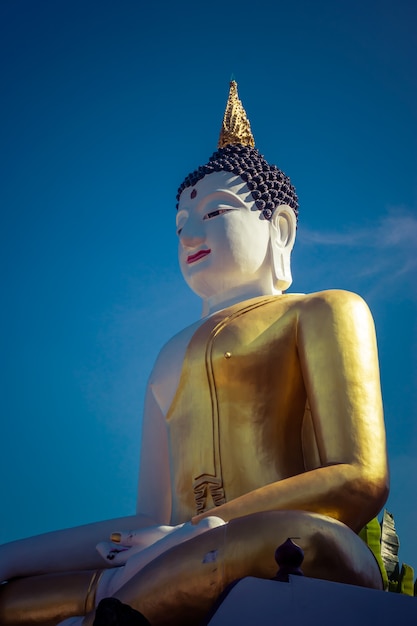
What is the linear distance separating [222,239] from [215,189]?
1.34 ft

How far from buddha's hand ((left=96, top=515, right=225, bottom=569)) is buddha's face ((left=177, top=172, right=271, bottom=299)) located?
2.04 meters

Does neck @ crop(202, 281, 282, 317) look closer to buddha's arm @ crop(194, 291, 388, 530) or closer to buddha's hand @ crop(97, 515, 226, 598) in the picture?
buddha's arm @ crop(194, 291, 388, 530)

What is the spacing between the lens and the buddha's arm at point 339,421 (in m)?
Result: 4.21

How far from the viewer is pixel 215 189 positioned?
234 inches

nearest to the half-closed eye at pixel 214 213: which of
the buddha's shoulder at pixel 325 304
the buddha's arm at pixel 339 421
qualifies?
the buddha's shoulder at pixel 325 304

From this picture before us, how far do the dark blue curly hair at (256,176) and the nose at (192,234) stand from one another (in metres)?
0.37

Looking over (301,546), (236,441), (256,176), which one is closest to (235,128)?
(256,176)

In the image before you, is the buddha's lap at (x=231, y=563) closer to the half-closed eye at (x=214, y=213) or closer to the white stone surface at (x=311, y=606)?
the white stone surface at (x=311, y=606)

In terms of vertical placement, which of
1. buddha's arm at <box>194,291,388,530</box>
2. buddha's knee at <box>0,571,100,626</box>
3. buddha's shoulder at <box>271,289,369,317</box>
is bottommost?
buddha's knee at <box>0,571,100,626</box>

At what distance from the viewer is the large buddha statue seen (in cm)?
352

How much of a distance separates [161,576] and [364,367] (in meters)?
1.89

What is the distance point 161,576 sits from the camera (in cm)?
351

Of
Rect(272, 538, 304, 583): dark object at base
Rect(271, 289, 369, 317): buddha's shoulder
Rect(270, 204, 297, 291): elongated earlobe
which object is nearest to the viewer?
Rect(272, 538, 304, 583): dark object at base

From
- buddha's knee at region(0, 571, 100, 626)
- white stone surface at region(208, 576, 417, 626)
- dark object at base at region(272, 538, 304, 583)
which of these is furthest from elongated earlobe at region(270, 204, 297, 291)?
white stone surface at region(208, 576, 417, 626)
